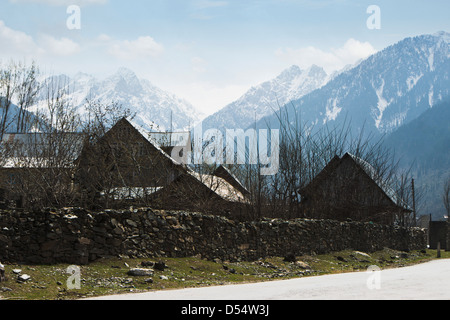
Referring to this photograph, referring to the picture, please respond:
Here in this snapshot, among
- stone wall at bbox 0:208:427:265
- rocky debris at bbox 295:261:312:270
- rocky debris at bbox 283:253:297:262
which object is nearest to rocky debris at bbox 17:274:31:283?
stone wall at bbox 0:208:427:265

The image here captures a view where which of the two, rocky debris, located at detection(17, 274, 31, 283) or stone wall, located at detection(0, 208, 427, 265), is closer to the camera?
rocky debris, located at detection(17, 274, 31, 283)

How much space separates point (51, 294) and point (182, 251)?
7414mm

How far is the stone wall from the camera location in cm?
1603

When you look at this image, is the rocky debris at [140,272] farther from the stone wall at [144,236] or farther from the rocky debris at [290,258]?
the rocky debris at [290,258]

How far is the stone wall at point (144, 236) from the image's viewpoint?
1603cm

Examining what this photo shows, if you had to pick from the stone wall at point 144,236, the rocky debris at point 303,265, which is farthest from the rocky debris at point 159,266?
the rocky debris at point 303,265

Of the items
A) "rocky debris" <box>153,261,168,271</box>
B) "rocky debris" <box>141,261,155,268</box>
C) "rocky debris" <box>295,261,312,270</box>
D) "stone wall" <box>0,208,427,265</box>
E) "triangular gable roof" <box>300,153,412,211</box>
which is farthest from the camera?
"triangular gable roof" <box>300,153,412,211</box>

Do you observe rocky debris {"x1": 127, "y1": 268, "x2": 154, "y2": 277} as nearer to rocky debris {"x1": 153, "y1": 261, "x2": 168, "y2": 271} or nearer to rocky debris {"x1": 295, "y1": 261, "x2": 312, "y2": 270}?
rocky debris {"x1": 153, "y1": 261, "x2": 168, "y2": 271}

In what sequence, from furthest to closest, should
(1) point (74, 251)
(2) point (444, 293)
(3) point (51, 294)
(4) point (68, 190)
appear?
(4) point (68, 190) → (1) point (74, 251) → (3) point (51, 294) → (2) point (444, 293)

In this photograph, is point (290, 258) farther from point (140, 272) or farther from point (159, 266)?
point (140, 272)

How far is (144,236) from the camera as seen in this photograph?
18.9 metres
